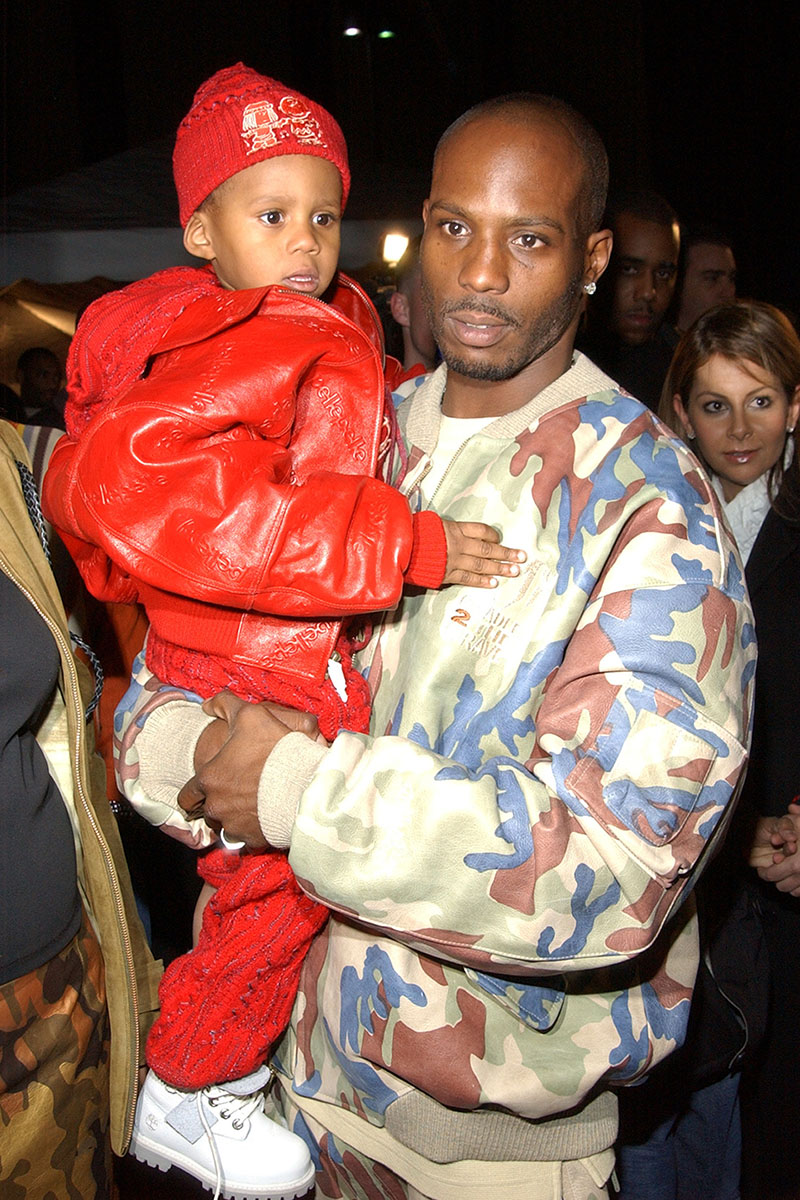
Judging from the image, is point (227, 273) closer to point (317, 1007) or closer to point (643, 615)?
point (643, 615)

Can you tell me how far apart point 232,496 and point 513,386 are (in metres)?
0.48

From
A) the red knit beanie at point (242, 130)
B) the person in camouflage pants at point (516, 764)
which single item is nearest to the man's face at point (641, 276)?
the red knit beanie at point (242, 130)

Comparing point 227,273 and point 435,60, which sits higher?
point 227,273

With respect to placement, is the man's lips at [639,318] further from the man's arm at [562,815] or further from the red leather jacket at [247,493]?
the man's arm at [562,815]

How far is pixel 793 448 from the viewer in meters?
2.68

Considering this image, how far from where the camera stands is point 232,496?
1437 mm

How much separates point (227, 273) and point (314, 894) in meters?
1.28

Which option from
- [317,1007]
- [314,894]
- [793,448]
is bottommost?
[317,1007]

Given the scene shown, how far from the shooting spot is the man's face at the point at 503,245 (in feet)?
4.70

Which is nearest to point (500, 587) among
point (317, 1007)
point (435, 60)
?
point (317, 1007)

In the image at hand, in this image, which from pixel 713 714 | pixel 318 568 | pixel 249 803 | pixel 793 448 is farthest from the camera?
pixel 793 448

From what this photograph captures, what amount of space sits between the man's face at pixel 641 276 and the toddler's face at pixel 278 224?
2149 mm

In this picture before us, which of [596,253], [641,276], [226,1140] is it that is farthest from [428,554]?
[641,276]

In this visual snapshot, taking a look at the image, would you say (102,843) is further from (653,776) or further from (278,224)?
(278,224)
